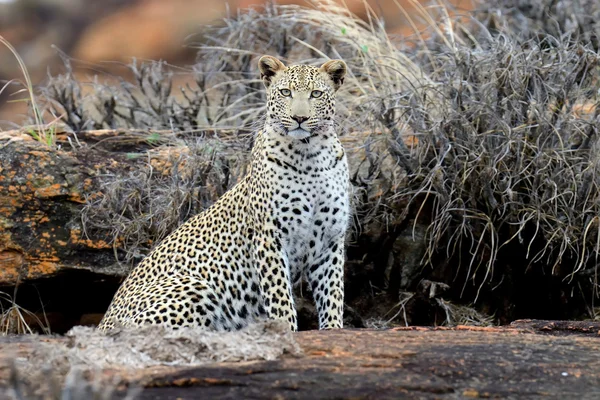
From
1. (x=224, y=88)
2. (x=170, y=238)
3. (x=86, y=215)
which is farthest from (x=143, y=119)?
(x=170, y=238)

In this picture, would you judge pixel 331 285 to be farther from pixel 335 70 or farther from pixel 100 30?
pixel 100 30

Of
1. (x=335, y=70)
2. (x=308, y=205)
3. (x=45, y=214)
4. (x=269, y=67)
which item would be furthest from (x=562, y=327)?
(x=45, y=214)

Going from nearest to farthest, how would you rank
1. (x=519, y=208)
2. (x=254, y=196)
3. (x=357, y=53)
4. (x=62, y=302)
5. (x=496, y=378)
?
(x=496, y=378) < (x=254, y=196) < (x=519, y=208) < (x=62, y=302) < (x=357, y=53)

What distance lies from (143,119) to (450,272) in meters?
4.52

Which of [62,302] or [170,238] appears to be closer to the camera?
[170,238]

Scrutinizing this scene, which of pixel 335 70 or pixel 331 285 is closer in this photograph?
pixel 331 285

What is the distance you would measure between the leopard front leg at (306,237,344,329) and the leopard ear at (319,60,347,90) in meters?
1.20

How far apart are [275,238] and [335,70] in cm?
135

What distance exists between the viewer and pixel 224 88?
36.7 ft

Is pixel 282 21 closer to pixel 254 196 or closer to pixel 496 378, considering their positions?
pixel 254 196

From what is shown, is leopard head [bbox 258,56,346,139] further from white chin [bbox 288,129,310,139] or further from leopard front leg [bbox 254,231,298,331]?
leopard front leg [bbox 254,231,298,331]

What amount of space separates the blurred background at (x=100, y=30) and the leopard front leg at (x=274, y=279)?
10004 millimetres

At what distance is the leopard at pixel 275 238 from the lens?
6852 mm

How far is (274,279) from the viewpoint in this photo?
22.6ft
